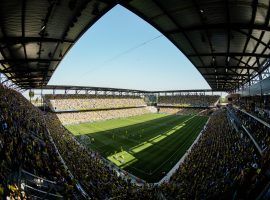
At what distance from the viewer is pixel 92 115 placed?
220 feet

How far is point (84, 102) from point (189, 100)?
44.4 m

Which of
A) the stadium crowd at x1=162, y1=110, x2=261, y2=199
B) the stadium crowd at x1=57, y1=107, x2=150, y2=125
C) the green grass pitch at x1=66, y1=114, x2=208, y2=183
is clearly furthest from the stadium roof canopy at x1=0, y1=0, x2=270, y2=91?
the stadium crowd at x1=57, y1=107, x2=150, y2=125

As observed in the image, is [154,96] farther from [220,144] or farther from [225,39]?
[225,39]

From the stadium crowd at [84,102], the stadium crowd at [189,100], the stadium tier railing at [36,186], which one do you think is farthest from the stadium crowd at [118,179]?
the stadium crowd at [189,100]

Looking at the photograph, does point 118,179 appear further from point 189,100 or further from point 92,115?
point 189,100

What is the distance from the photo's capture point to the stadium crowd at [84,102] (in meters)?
64.6

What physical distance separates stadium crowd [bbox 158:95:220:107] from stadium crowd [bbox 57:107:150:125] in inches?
841

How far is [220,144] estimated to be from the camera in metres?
24.9

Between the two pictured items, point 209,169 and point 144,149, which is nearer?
point 209,169

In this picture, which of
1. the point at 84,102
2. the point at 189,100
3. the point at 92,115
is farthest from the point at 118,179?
the point at 189,100

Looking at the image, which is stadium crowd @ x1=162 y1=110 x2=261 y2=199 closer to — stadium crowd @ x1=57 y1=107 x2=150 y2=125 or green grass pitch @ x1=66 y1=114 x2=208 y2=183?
green grass pitch @ x1=66 y1=114 x2=208 y2=183

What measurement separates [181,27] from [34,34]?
8.05 m

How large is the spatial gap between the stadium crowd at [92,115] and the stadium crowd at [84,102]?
71.0 inches

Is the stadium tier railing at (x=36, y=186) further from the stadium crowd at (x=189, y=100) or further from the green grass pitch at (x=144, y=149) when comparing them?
the stadium crowd at (x=189, y=100)
